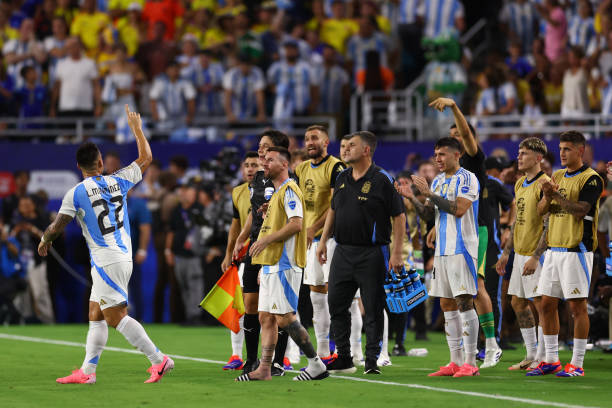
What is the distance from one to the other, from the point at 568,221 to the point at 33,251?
1174 centimetres

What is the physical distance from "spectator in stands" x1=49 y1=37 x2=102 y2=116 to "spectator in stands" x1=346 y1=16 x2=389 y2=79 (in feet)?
16.9

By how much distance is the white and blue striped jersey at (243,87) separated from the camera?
69.8ft

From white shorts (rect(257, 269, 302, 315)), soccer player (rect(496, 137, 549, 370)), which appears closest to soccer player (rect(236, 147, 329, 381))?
white shorts (rect(257, 269, 302, 315))

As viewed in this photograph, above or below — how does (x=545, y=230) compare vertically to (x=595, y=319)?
above

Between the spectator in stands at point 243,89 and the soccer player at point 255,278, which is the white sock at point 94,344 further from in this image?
the spectator in stands at point 243,89

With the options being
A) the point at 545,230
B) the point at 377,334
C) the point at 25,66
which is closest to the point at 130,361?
the point at 377,334

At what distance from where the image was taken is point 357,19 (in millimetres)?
23078

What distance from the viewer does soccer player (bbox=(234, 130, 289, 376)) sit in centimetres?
1093

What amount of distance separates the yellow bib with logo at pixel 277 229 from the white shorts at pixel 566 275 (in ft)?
8.02

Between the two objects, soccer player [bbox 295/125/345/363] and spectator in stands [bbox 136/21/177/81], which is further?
spectator in stands [bbox 136/21/177/81]

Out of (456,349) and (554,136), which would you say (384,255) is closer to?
(456,349)

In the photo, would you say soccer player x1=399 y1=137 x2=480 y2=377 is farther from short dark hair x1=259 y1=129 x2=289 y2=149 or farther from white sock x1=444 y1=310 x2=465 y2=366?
short dark hair x1=259 y1=129 x2=289 y2=149

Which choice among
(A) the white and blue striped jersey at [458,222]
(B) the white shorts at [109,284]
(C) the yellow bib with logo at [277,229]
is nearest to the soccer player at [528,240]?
(A) the white and blue striped jersey at [458,222]

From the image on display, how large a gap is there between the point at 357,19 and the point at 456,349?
43.4 ft
